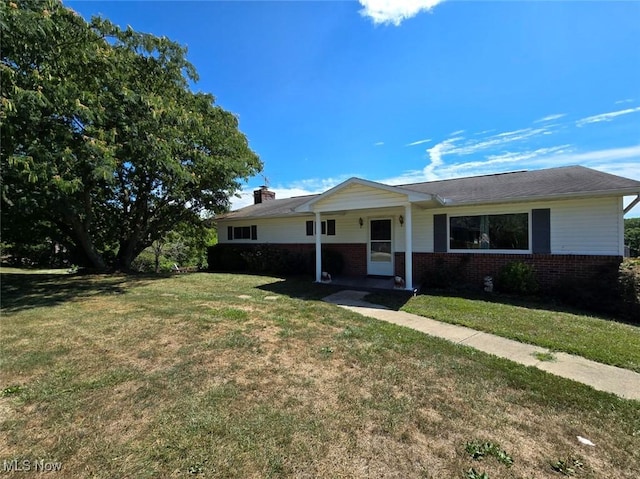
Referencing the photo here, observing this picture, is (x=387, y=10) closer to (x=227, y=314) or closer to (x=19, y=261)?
(x=227, y=314)

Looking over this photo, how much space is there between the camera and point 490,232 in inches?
386

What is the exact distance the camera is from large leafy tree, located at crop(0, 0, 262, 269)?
7.00m

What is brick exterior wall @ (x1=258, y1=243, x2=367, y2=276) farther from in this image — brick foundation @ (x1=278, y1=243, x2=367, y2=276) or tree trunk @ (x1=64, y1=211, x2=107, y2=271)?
tree trunk @ (x1=64, y1=211, x2=107, y2=271)

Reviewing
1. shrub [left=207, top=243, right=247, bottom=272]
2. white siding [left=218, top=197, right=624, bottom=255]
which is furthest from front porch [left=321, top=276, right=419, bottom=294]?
shrub [left=207, top=243, right=247, bottom=272]

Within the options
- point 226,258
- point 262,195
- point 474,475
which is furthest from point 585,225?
point 262,195

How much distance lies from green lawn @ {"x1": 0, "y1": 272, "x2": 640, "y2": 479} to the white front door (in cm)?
685

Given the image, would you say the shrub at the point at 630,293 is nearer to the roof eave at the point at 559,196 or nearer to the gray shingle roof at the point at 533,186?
the roof eave at the point at 559,196

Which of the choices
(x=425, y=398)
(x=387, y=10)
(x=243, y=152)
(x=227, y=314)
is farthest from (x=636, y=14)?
(x=243, y=152)

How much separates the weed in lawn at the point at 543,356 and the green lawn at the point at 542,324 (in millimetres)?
334

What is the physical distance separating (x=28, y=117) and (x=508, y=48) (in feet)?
39.6

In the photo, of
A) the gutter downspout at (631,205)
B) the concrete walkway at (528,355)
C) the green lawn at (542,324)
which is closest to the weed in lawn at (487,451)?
the concrete walkway at (528,355)

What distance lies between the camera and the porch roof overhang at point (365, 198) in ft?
29.8

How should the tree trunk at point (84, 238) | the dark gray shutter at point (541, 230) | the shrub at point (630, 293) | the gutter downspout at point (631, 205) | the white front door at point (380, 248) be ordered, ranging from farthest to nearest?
the white front door at point (380, 248) < the tree trunk at point (84, 238) < the dark gray shutter at point (541, 230) < the gutter downspout at point (631, 205) < the shrub at point (630, 293)

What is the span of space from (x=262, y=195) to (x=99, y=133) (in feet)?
41.2
